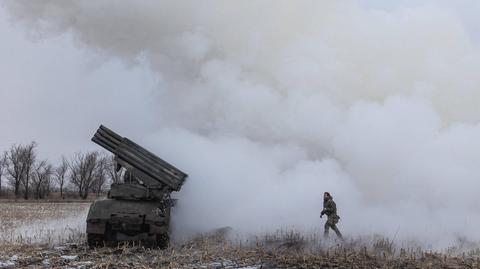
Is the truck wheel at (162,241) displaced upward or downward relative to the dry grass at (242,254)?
upward

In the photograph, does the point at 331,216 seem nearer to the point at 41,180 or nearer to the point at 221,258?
the point at 221,258

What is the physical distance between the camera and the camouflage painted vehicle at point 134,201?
1337cm

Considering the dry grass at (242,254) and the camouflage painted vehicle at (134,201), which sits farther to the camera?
the camouflage painted vehicle at (134,201)

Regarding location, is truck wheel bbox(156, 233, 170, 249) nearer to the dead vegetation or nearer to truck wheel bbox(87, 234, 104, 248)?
the dead vegetation

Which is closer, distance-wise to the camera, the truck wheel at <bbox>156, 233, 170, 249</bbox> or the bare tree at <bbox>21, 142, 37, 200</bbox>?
the truck wheel at <bbox>156, 233, 170, 249</bbox>

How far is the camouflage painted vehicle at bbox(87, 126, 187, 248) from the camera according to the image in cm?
1337

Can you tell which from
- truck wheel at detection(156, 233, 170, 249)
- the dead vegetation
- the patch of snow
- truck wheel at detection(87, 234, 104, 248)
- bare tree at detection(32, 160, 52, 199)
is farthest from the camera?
bare tree at detection(32, 160, 52, 199)

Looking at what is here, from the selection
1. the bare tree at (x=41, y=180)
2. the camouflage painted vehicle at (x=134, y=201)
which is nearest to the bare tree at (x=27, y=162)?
the bare tree at (x=41, y=180)

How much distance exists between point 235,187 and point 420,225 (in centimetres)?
600

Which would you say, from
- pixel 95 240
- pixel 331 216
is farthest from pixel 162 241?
pixel 331 216

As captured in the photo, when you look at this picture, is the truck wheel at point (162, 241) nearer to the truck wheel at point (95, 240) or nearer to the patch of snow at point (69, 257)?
the truck wheel at point (95, 240)

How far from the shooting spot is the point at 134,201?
14195mm

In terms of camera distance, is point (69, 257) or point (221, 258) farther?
point (69, 257)

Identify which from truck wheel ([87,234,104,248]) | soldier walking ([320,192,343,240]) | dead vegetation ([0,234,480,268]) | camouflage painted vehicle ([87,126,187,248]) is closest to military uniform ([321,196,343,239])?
soldier walking ([320,192,343,240])
